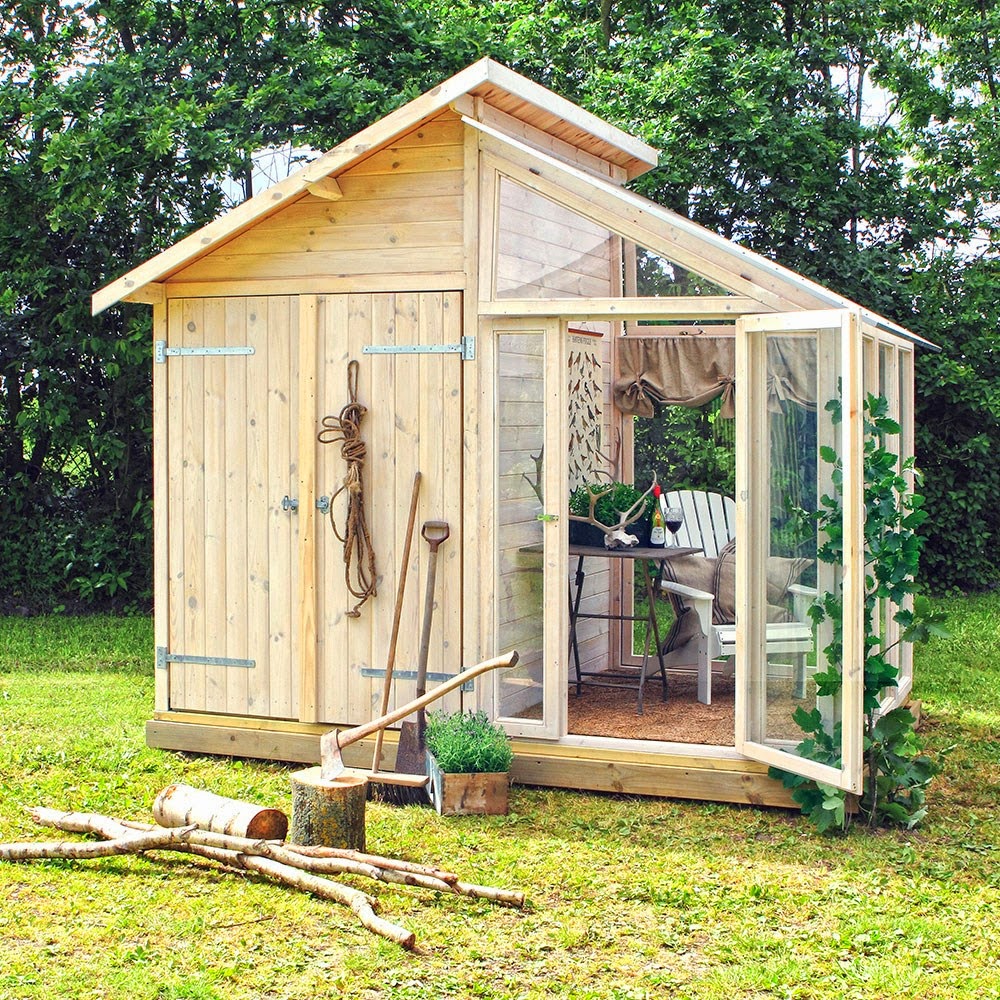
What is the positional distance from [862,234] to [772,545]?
813 centimetres

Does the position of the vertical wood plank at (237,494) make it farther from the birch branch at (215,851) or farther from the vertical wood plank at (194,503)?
the birch branch at (215,851)

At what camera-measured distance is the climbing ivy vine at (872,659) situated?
5.46m

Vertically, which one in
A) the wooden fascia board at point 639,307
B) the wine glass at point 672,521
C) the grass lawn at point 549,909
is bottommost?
the grass lawn at point 549,909

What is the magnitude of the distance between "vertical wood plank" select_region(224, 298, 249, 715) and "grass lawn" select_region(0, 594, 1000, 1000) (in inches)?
22.8

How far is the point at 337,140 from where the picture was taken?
38.5 ft

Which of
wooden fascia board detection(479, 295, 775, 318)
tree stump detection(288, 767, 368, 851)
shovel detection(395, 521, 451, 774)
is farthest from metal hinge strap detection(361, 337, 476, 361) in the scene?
tree stump detection(288, 767, 368, 851)

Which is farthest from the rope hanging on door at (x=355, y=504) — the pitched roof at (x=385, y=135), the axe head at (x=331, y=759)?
the axe head at (x=331, y=759)

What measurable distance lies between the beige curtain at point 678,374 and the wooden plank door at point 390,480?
6.56 ft

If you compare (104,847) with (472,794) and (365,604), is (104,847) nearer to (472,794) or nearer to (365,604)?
(472,794)

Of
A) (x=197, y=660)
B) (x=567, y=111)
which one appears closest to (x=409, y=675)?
(x=197, y=660)

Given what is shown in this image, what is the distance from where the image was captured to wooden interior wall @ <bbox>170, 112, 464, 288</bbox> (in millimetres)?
6277

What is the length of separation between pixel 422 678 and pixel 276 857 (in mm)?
1424

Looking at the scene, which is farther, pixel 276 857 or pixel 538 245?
pixel 538 245

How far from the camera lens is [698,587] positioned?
7762 mm
